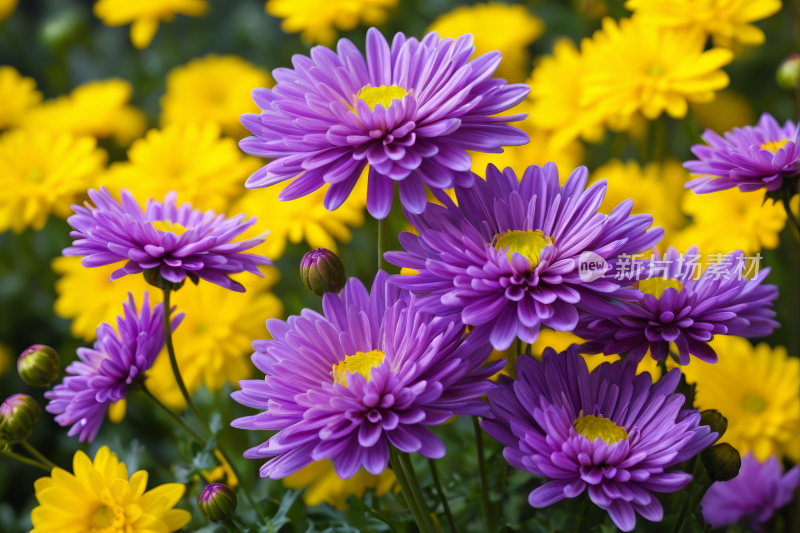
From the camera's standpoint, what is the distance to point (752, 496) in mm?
699

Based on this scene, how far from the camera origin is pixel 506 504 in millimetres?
667

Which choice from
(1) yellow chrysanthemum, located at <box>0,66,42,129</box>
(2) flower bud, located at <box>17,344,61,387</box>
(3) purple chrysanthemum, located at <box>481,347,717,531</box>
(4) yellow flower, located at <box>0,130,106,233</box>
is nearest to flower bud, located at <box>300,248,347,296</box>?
(3) purple chrysanthemum, located at <box>481,347,717,531</box>

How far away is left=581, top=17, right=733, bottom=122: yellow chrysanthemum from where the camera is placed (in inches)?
31.8

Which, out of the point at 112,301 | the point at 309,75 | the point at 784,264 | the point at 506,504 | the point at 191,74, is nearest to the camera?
the point at 309,75

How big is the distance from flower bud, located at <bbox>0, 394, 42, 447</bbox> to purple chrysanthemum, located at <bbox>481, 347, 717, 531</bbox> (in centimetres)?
38

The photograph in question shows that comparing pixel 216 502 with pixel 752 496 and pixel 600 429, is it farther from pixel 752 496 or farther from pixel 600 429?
pixel 752 496

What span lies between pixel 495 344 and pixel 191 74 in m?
1.04

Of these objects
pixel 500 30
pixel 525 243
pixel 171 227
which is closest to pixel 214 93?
pixel 500 30

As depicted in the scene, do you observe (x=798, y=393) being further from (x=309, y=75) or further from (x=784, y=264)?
(x=309, y=75)

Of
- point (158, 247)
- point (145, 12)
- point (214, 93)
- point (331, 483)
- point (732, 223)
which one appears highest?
point (145, 12)

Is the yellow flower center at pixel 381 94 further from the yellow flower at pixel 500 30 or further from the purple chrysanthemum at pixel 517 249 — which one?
the yellow flower at pixel 500 30

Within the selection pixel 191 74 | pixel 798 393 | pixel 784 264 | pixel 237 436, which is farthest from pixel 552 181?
pixel 191 74

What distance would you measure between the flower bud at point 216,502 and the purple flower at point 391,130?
0.22m

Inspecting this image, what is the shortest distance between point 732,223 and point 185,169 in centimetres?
73
